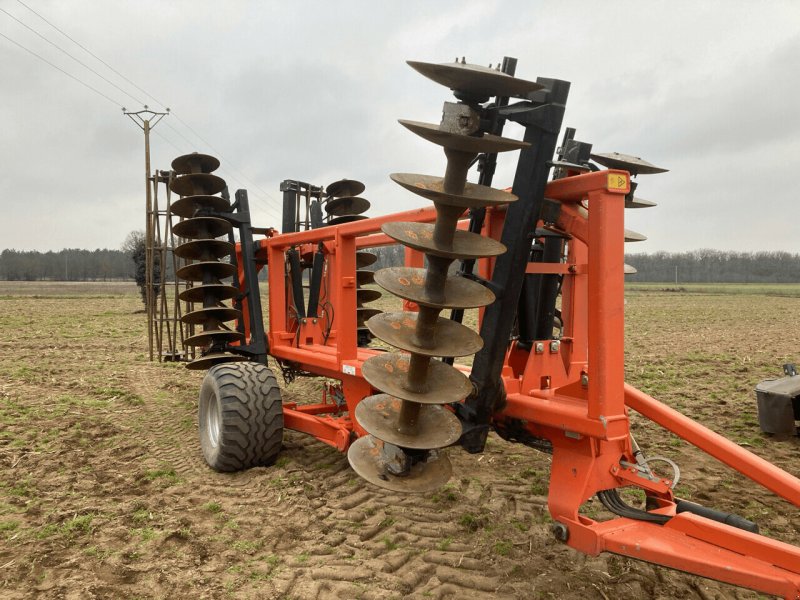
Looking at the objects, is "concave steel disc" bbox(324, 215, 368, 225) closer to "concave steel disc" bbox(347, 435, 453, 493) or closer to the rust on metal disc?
the rust on metal disc

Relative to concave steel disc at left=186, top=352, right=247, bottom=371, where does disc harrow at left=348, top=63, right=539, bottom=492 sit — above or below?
above

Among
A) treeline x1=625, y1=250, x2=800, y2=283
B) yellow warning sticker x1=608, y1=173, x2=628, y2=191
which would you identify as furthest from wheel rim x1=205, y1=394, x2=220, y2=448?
treeline x1=625, y1=250, x2=800, y2=283

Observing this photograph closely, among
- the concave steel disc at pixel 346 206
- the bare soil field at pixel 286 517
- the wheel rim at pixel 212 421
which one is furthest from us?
the concave steel disc at pixel 346 206

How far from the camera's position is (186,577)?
10.7 feet

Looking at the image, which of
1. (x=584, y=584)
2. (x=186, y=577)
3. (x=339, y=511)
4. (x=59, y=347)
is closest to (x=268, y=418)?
(x=339, y=511)

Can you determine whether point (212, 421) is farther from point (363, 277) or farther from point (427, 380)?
point (427, 380)

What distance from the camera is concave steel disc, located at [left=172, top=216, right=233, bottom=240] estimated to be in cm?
573

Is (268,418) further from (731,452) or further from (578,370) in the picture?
(731,452)

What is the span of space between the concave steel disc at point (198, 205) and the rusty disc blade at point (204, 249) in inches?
14.6

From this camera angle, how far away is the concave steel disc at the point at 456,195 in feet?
8.32

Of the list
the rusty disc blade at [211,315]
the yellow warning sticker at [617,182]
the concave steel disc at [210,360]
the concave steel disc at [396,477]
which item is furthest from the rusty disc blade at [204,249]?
the yellow warning sticker at [617,182]

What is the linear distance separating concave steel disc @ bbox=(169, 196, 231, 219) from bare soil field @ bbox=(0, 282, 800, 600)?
2242 mm

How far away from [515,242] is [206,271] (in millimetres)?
3809

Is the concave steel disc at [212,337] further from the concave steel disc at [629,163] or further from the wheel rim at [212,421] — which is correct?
the concave steel disc at [629,163]
